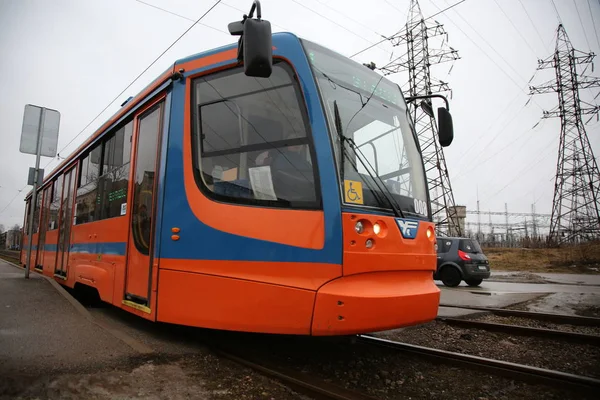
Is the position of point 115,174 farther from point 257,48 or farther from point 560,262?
point 560,262

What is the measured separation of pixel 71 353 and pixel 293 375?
78.1 inches

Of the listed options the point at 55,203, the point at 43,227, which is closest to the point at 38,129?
the point at 55,203

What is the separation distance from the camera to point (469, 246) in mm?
12898

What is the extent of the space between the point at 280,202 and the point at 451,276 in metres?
10.9

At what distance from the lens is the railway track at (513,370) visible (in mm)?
3324

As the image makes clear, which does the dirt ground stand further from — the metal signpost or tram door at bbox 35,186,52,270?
tram door at bbox 35,186,52,270

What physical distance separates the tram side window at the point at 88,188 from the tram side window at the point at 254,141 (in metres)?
3.01

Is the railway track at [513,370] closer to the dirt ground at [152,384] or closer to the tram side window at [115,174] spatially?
the dirt ground at [152,384]

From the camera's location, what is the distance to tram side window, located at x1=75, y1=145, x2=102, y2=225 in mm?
6105

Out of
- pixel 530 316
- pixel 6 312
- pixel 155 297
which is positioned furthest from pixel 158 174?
pixel 530 316

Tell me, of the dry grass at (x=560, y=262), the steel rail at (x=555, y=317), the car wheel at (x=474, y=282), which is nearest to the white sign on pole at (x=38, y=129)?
the steel rail at (x=555, y=317)

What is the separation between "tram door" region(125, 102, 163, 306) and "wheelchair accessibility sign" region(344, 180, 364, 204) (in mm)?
2086

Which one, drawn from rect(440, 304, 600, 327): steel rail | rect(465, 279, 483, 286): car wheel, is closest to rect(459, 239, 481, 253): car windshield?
rect(465, 279, 483, 286): car wheel

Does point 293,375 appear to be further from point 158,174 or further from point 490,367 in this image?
point 158,174
